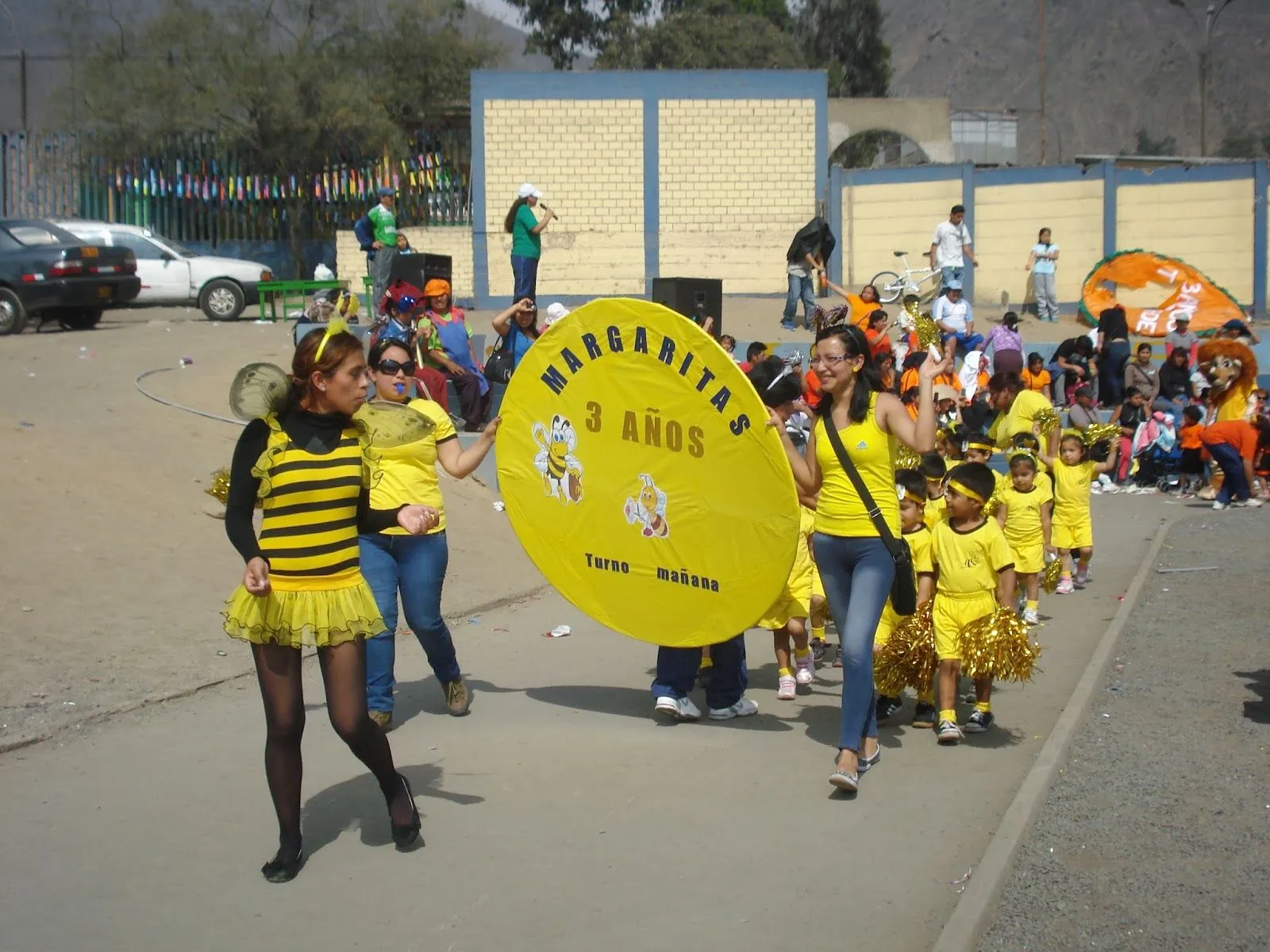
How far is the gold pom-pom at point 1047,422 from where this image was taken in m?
11.1

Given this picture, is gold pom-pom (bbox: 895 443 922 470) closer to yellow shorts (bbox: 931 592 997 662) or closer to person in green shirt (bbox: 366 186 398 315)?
yellow shorts (bbox: 931 592 997 662)

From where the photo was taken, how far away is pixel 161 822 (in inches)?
216

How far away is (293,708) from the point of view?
4902mm

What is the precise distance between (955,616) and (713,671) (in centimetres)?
120

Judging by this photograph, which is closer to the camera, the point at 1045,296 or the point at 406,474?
the point at 406,474

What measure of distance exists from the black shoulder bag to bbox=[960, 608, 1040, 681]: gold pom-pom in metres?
0.73

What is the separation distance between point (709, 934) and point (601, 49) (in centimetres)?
5804

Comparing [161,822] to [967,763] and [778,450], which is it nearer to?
[778,450]

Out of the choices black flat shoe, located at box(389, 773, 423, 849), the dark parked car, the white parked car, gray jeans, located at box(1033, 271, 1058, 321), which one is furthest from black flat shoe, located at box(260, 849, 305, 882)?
gray jeans, located at box(1033, 271, 1058, 321)

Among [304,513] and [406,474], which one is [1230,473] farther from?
[304,513]

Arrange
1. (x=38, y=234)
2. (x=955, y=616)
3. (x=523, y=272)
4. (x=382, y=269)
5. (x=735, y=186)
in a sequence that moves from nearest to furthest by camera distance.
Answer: (x=955, y=616) → (x=523, y=272) → (x=382, y=269) → (x=38, y=234) → (x=735, y=186)

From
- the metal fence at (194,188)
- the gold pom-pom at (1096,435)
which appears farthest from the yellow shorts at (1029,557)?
the metal fence at (194,188)

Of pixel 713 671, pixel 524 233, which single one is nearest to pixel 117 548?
pixel 713 671

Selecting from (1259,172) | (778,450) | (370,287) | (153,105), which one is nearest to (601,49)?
(153,105)
